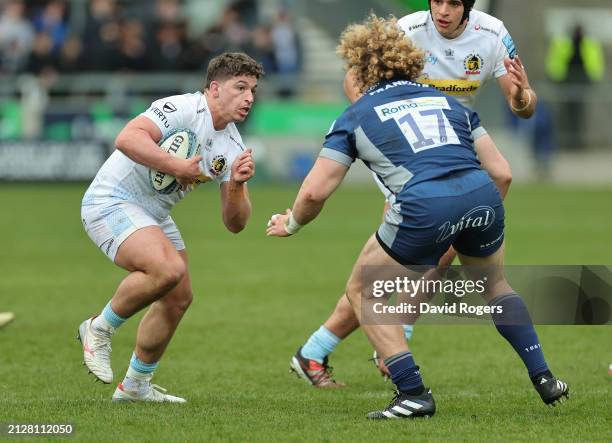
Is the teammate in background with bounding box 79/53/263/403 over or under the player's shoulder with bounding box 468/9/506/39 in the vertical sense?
under

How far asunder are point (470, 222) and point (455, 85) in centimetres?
195

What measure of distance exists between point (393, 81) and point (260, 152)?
17.1 meters

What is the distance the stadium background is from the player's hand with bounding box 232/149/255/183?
132cm

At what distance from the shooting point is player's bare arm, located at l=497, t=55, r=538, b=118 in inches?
294

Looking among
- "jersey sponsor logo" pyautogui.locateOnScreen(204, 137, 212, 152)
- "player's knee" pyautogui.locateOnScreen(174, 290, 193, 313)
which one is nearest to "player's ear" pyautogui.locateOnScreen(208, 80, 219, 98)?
"jersey sponsor logo" pyautogui.locateOnScreen(204, 137, 212, 152)

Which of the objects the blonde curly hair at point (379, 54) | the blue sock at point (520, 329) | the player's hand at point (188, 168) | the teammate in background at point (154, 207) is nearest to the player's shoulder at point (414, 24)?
the teammate in background at point (154, 207)

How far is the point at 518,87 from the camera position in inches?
299

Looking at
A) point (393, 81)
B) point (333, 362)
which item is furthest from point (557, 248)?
point (393, 81)

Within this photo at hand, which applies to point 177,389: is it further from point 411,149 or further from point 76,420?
point 411,149

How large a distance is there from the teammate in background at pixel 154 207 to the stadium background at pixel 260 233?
37 centimetres

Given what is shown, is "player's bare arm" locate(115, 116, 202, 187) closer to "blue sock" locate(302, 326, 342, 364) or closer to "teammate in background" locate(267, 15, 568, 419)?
"teammate in background" locate(267, 15, 568, 419)

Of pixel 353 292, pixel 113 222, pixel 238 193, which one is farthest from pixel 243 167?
pixel 353 292

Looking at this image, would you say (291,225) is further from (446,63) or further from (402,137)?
(446,63)

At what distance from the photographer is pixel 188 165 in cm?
697
